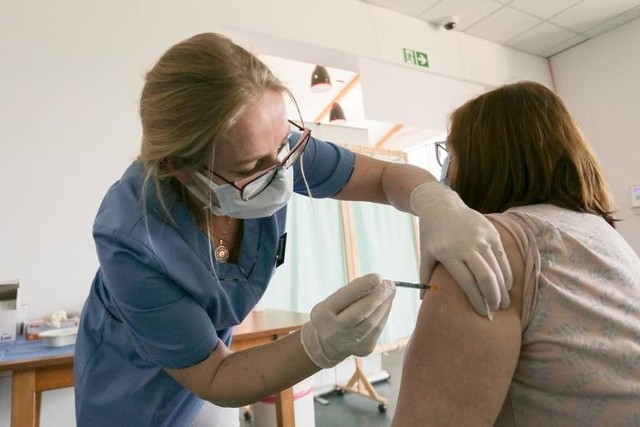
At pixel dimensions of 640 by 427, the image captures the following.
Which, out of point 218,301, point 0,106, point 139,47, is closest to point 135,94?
point 139,47

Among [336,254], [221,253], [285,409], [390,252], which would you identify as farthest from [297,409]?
[390,252]

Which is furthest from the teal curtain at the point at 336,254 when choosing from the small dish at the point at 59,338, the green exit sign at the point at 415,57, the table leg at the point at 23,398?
the table leg at the point at 23,398

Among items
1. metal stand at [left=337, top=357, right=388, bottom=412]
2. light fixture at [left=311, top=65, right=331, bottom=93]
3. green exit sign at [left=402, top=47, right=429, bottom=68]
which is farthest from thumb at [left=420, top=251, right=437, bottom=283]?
light fixture at [left=311, top=65, right=331, bottom=93]

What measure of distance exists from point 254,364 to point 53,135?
1647 millimetres

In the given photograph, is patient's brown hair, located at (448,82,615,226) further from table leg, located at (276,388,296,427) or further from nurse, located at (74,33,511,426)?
table leg, located at (276,388,296,427)

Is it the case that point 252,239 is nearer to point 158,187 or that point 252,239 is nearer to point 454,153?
point 158,187

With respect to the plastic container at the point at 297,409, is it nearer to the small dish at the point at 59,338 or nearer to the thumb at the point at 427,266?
the small dish at the point at 59,338

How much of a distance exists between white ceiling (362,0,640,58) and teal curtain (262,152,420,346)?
1.60 metres

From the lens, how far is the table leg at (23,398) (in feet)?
3.77

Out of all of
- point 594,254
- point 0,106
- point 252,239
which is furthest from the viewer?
point 0,106

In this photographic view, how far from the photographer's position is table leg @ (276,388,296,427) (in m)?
1.59

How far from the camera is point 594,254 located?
2.20 feet

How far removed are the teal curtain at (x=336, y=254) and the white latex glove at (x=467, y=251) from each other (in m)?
A: 2.02

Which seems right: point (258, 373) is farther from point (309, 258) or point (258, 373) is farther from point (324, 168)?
point (309, 258)
